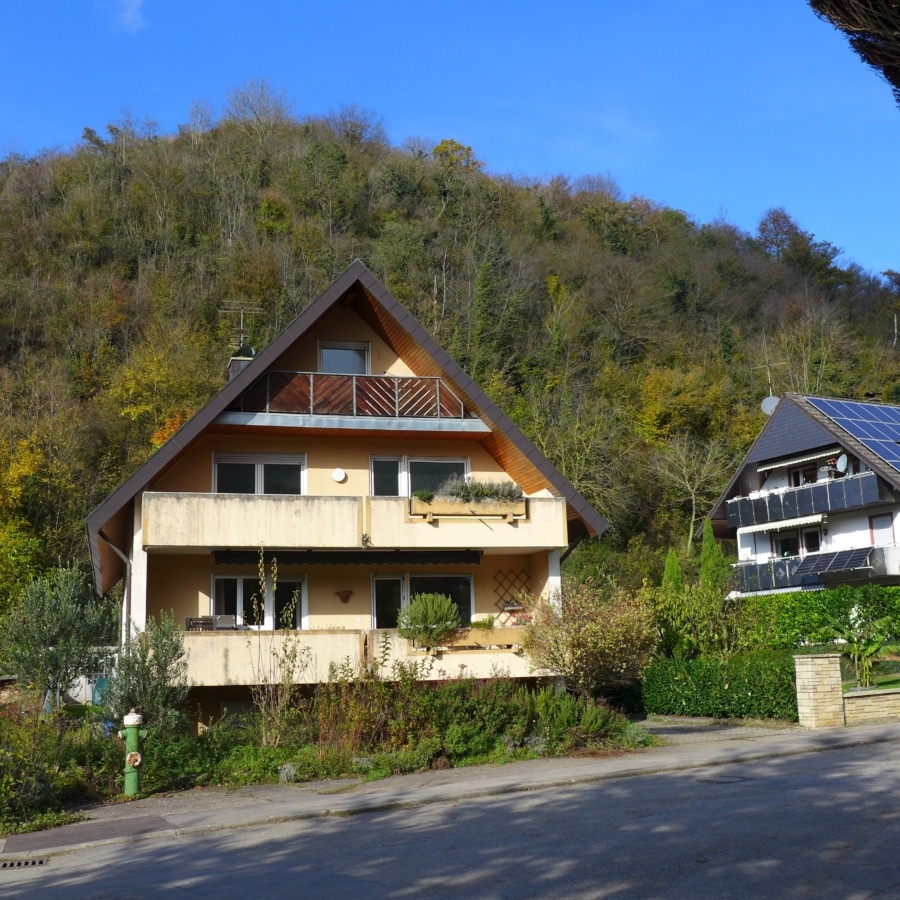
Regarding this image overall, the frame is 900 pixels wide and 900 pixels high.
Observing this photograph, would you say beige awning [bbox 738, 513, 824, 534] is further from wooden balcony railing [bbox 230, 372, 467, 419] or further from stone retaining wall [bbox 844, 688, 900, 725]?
wooden balcony railing [bbox 230, 372, 467, 419]

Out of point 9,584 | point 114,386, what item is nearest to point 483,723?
point 9,584

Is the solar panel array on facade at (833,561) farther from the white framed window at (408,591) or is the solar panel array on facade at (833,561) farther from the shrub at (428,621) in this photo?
the shrub at (428,621)

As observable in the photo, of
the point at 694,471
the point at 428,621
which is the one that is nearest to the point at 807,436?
the point at 694,471

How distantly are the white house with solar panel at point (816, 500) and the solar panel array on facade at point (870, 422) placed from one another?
61 millimetres

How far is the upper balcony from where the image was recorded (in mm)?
22141

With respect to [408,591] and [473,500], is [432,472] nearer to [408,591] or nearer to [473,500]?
[473,500]

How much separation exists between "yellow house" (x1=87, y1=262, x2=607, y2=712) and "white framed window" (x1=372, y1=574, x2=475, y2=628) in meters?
0.03

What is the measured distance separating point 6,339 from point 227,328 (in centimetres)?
1105

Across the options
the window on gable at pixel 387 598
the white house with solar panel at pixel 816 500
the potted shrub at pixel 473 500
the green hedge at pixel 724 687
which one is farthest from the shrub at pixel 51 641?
the white house with solar panel at pixel 816 500

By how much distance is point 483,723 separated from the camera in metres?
17.5

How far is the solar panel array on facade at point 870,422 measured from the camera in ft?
138

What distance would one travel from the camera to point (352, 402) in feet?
74.1

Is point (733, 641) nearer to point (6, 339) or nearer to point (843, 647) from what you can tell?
point (843, 647)

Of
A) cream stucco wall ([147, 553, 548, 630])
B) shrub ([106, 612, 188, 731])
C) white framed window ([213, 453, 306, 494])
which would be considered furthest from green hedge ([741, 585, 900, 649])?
shrub ([106, 612, 188, 731])
